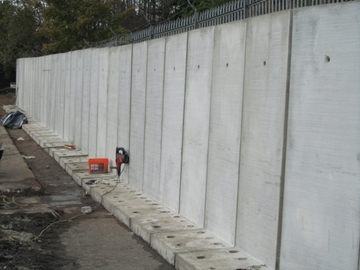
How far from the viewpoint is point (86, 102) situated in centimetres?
1360

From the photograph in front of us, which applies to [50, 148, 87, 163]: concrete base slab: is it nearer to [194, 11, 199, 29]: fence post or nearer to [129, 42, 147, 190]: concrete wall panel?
[129, 42, 147, 190]: concrete wall panel

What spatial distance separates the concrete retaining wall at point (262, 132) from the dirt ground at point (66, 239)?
33.8 inches

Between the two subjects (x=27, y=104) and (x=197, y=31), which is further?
(x=27, y=104)

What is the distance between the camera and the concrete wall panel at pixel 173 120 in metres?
7.51

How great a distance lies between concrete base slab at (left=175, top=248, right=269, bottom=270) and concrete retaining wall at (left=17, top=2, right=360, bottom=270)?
11 centimetres

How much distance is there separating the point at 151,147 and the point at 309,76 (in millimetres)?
4326

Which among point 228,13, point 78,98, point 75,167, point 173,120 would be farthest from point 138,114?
point 78,98

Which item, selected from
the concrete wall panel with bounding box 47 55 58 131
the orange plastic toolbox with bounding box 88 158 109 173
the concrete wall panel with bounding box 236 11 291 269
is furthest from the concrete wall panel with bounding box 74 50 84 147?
the concrete wall panel with bounding box 236 11 291 269

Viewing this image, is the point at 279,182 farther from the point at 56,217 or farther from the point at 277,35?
the point at 56,217

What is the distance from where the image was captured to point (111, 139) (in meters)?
11.1

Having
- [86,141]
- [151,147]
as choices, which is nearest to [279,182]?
[151,147]

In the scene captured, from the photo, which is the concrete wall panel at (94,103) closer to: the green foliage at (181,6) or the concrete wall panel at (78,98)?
the concrete wall panel at (78,98)

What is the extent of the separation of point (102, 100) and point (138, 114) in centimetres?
281

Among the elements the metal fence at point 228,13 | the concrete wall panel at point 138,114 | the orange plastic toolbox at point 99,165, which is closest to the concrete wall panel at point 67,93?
the orange plastic toolbox at point 99,165
